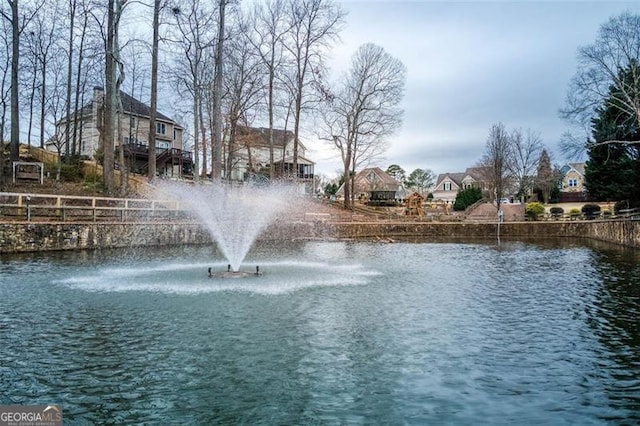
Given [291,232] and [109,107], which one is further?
[291,232]

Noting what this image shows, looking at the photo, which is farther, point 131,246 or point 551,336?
point 131,246

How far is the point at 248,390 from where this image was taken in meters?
6.13

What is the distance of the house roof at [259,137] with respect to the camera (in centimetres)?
4944

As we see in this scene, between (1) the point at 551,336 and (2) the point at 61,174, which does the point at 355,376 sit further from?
(2) the point at 61,174

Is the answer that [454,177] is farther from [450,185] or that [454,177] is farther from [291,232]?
[291,232]

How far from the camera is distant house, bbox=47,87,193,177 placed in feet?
156

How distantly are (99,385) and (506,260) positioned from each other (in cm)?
1975

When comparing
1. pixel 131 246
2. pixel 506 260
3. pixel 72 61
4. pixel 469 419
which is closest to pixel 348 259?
pixel 506 260

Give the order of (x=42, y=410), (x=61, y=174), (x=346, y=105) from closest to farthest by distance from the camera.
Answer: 1. (x=42, y=410)
2. (x=61, y=174)
3. (x=346, y=105)

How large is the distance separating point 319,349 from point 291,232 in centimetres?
2851

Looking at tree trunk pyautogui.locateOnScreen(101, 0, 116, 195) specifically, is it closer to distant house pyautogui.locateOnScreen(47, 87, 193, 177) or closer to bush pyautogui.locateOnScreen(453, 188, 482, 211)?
distant house pyautogui.locateOnScreen(47, 87, 193, 177)

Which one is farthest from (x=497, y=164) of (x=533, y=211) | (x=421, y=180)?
(x=421, y=180)

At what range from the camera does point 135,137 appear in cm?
5206

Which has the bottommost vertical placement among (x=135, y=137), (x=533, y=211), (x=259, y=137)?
(x=533, y=211)
